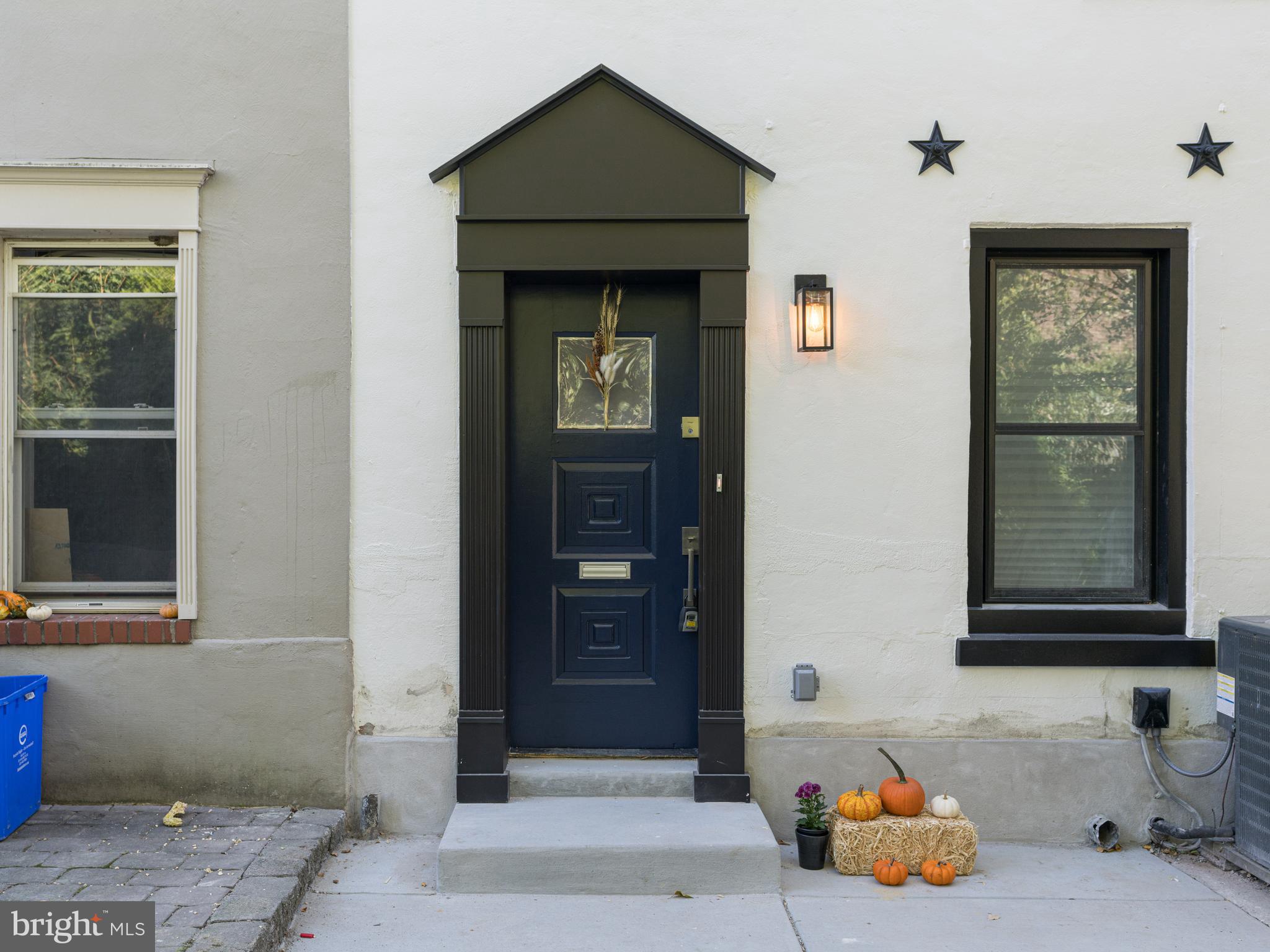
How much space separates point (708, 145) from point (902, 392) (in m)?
1.53

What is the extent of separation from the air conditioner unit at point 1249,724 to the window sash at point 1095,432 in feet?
1.57

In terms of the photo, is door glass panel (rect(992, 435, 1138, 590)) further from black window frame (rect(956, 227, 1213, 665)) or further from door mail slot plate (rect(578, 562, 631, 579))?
door mail slot plate (rect(578, 562, 631, 579))

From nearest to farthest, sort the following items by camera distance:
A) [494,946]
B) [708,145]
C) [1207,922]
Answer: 1. [494,946]
2. [1207,922]
3. [708,145]

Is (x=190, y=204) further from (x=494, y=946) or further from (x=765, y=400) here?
(x=494, y=946)

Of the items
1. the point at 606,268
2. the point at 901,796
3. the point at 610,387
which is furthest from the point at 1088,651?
the point at 606,268

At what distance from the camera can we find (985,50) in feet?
15.1

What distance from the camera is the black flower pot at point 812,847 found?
14.1ft

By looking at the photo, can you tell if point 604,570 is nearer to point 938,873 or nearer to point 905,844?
point 905,844

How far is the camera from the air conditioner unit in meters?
4.21

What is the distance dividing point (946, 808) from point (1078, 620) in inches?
46.8

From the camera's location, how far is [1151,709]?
4566 mm

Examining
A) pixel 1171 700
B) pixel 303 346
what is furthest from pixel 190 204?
pixel 1171 700

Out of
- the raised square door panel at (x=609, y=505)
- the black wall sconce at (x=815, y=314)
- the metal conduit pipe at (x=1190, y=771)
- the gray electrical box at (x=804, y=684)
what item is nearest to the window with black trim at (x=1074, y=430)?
the metal conduit pipe at (x=1190, y=771)

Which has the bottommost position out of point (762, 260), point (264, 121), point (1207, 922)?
point (1207, 922)
